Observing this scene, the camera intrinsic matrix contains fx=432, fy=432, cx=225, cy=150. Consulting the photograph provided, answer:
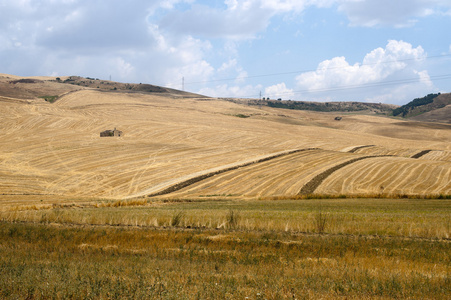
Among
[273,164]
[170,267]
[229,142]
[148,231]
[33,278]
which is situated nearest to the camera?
[33,278]

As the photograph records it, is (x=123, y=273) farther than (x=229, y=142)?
No

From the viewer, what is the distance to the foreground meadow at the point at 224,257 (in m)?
9.06

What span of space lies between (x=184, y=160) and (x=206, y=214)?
39.1 m

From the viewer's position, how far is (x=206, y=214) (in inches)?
888

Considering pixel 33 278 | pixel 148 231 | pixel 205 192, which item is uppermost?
pixel 33 278

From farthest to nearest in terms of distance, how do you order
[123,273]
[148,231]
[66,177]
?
[66,177] → [148,231] → [123,273]

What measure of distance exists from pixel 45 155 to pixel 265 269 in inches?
2224

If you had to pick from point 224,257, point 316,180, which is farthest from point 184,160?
point 224,257

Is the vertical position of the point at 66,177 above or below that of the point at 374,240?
below

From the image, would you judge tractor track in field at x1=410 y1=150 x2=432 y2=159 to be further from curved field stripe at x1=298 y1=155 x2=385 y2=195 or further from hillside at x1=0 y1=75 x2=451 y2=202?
curved field stripe at x1=298 y1=155 x2=385 y2=195

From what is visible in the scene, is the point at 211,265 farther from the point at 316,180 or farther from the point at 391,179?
the point at 391,179

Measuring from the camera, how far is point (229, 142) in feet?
268

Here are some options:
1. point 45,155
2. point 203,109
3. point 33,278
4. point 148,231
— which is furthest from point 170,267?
point 203,109

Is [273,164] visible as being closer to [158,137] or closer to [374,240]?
[158,137]
